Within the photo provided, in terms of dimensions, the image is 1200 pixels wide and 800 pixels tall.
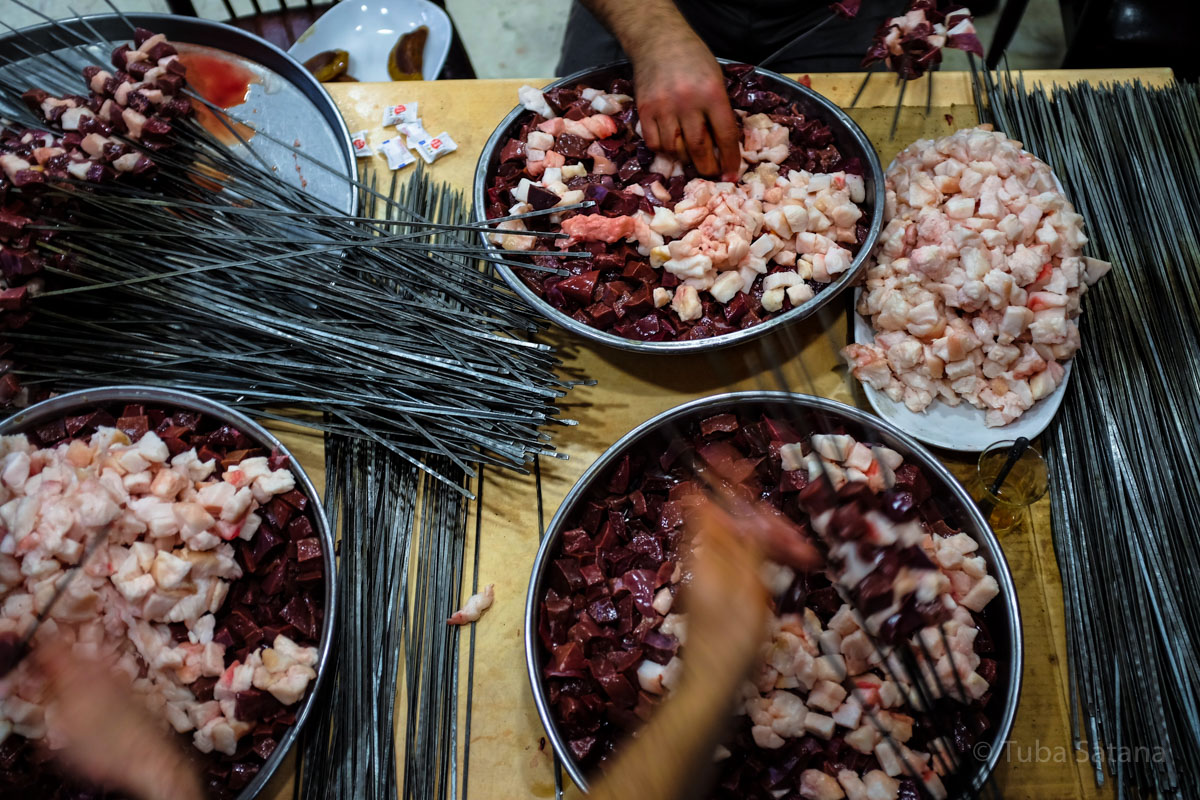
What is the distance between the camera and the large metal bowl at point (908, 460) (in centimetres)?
163

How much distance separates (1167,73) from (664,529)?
7.90 ft

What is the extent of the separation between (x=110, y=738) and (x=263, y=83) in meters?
2.08

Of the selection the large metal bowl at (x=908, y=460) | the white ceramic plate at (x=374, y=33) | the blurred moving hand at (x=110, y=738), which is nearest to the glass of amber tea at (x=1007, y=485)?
the large metal bowl at (x=908, y=460)

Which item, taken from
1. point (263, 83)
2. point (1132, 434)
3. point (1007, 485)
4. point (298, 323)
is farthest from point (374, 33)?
point (1132, 434)

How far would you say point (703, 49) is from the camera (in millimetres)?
2232

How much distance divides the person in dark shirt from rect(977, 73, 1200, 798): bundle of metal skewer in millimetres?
613

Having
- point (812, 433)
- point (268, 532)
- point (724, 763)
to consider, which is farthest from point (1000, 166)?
point (268, 532)

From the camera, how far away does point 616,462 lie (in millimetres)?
1917

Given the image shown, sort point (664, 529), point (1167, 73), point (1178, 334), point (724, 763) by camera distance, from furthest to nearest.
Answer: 1. point (1167, 73)
2. point (1178, 334)
3. point (664, 529)
4. point (724, 763)

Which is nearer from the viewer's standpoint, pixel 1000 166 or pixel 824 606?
pixel 824 606

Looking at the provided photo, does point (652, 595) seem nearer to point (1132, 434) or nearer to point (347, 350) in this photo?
point (347, 350)

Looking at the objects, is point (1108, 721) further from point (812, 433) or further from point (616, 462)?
point (616, 462)

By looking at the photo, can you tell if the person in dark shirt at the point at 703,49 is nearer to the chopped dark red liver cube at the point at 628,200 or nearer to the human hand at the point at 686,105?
the human hand at the point at 686,105

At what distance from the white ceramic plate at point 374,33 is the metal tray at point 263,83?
1.82ft
